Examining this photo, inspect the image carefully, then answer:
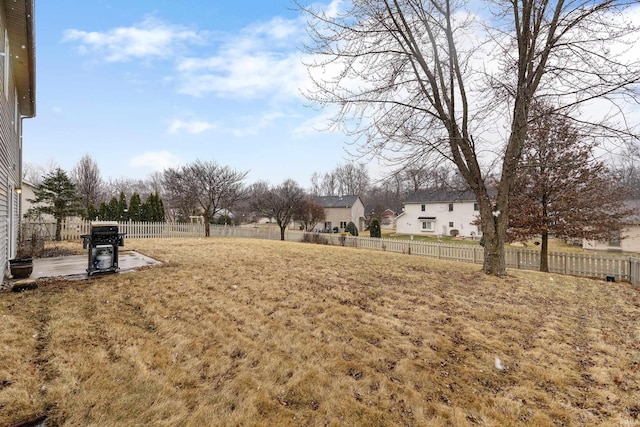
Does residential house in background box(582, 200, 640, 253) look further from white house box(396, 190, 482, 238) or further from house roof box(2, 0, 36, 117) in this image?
house roof box(2, 0, 36, 117)

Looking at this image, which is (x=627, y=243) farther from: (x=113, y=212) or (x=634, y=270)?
(x=113, y=212)

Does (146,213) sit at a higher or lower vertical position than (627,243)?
higher

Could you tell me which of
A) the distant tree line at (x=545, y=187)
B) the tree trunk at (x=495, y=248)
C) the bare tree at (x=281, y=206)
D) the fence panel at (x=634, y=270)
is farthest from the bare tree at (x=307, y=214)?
the fence panel at (x=634, y=270)

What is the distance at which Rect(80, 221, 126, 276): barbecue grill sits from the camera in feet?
21.5

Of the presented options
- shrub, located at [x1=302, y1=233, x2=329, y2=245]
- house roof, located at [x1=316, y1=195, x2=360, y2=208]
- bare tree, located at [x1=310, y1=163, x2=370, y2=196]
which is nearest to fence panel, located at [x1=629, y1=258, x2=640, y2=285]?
shrub, located at [x1=302, y1=233, x2=329, y2=245]

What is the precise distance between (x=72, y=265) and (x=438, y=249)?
48.2 feet

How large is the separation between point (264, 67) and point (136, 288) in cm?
941

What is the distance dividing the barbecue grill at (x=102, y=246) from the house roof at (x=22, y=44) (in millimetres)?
4330

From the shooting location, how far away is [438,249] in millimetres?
15055

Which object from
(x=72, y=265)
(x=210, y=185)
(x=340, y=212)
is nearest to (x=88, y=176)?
(x=210, y=185)

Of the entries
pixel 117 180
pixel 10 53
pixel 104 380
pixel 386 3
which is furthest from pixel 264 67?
pixel 117 180

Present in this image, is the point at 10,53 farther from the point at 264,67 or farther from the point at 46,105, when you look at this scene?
the point at 46,105

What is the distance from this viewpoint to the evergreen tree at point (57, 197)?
44.2 ft

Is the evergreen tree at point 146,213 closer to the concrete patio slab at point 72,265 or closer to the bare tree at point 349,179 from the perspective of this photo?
the concrete patio slab at point 72,265
